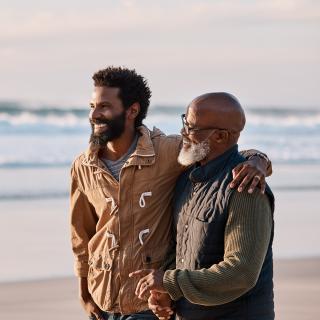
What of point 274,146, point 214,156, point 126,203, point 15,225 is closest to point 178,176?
point 126,203

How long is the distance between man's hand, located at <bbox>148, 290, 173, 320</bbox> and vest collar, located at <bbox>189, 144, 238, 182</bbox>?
0.49 meters

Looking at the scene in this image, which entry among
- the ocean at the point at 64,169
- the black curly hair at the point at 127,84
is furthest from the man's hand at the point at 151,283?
the ocean at the point at 64,169

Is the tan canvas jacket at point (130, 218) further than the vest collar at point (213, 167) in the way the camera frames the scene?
Yes

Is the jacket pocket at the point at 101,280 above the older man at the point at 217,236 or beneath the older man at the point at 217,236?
beneath

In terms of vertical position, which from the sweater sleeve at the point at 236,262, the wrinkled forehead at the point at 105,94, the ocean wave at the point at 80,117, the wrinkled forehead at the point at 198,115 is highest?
the wrinkled forehead at the point at 105,94

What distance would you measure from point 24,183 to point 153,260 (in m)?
15.0

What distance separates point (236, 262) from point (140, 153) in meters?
1.36

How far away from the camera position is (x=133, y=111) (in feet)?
21.9

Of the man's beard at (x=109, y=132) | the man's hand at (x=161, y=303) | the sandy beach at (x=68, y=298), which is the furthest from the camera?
the sandy beach at (x=68, y=298)

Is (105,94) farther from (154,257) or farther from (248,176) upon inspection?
(248,176)

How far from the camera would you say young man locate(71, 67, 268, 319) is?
639 cm

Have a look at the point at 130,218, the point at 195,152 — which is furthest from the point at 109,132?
the point at 195,152

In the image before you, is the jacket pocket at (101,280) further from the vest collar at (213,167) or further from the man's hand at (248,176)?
the man's hand at (248,176)

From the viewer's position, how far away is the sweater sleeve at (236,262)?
5.23m
